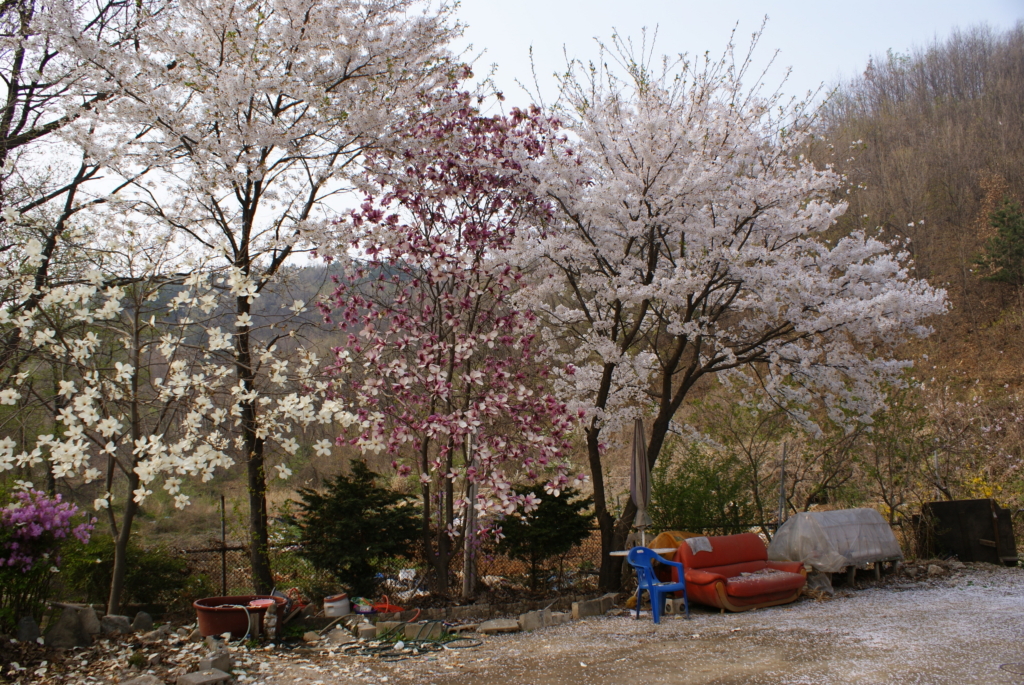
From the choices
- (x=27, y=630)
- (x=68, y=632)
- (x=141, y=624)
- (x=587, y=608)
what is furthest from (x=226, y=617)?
(x=587, y=608)

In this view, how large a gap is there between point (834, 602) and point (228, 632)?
5462mm

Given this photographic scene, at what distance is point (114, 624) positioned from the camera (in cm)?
502

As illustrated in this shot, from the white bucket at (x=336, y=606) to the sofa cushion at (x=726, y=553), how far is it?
314 centimetres

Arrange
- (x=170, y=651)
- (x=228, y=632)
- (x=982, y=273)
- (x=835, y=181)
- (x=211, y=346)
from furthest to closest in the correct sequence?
(x=982, y=273) < (x=835, y=181) < (x=228, y=632) < (x=170, y=651) < (x=211, y=346)

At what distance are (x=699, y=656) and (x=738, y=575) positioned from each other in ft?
7.47

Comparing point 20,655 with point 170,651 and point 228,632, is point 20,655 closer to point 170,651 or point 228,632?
point 170,651

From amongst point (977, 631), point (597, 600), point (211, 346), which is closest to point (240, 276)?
point (211, 346)

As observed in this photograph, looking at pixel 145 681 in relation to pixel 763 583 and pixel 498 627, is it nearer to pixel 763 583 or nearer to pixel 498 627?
pixel 498 627

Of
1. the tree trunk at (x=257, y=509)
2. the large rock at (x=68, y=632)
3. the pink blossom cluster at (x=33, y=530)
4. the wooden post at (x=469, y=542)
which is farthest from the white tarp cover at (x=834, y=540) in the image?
the pink blossom cluster at (x=33, y=530)

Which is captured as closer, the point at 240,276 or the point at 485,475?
the point at 240,276

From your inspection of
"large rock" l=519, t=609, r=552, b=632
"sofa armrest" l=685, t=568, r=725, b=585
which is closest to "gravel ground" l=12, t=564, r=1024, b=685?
"large rock" l=519, t=609, r=552, b=632

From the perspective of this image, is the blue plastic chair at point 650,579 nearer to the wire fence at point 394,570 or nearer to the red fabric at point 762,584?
the red fabric at point 762,584

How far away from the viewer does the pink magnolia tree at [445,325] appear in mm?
6047

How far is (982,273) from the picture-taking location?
20.5 meters
